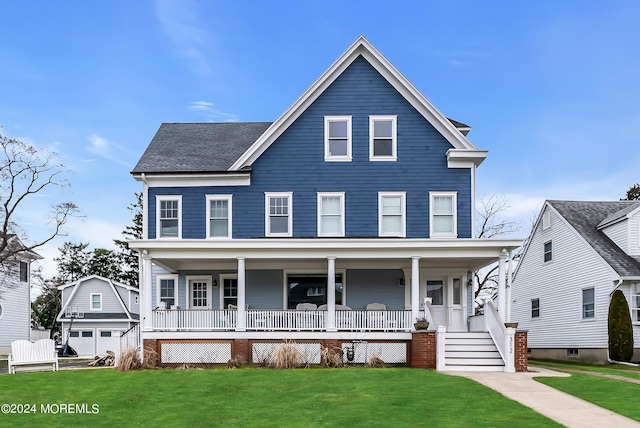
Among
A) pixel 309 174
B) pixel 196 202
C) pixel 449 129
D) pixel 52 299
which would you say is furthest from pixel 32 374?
pixel 52 299

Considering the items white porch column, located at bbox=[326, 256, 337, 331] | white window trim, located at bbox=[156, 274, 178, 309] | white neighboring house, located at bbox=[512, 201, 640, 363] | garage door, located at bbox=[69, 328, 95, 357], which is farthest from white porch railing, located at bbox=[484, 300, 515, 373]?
garage door, located at bbox=[69, 328, 95, 357]

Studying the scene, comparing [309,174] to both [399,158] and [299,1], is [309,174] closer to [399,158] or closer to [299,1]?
[399,158]

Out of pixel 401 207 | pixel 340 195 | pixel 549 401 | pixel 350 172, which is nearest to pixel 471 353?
pixel 549 401

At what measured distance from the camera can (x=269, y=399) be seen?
13992 mm

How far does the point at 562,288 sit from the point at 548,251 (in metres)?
2.30

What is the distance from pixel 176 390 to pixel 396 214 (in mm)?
11452

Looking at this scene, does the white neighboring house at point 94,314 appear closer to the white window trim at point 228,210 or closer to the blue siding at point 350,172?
the blue siding at point 350,172

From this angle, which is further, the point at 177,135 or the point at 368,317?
the point at 177,135

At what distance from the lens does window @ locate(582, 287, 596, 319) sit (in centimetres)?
2847

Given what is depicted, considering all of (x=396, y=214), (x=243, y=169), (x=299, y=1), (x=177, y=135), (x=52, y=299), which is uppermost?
(x=299, y=1)

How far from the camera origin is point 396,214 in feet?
79.7

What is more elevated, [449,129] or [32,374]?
[449,129]

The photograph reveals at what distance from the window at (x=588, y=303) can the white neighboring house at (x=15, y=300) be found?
1128 inches

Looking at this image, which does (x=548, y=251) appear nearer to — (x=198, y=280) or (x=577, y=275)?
(x=577, y=275)
